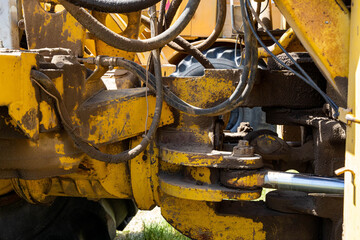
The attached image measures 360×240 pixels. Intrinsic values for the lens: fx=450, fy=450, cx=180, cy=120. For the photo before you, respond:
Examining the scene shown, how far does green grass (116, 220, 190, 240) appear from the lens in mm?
3451

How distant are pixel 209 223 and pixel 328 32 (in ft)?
3.63

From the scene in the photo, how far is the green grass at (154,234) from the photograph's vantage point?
3.45 meters

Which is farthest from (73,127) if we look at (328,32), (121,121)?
(328,32)

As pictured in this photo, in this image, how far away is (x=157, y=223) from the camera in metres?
3.69

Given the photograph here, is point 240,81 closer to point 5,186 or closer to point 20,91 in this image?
point 20,91

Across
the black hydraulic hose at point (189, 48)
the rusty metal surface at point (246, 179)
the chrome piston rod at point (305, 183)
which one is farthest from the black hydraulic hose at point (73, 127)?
the black hydraulic hose at point (189, 48)

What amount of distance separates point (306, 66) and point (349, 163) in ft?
3.28

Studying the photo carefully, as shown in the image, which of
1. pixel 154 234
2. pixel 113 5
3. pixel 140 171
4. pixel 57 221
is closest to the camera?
pixel 113 5

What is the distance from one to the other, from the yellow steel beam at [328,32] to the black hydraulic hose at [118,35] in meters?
0.46

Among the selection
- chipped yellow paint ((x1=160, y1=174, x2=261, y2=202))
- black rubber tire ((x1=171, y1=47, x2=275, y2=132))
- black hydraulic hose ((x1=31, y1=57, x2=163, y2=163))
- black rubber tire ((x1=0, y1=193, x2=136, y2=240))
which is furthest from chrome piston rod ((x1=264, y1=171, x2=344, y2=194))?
black rubber tire ((x1=171, y1=47, x2=275, y2=132))

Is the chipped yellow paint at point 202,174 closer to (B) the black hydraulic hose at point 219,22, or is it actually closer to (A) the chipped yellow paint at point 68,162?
(A) the chipped yellow paint at point 68,162

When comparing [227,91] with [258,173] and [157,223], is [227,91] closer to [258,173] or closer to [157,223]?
[258,173]

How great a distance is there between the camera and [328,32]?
1473 millimetres

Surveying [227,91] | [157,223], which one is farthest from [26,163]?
[157,223]
